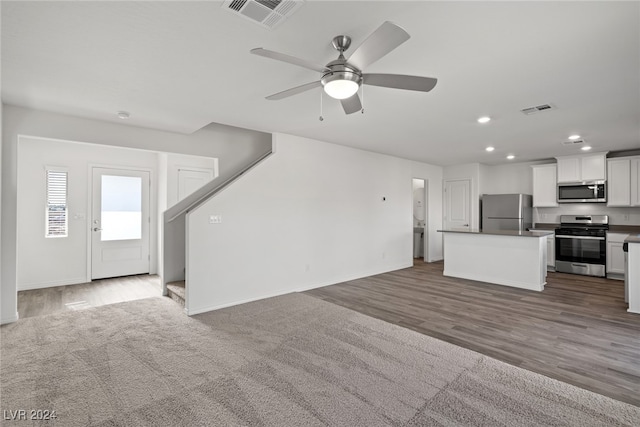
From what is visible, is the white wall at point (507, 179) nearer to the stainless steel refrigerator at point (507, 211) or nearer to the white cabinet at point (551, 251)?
the stainless steel refrigerator at point (507, 211)

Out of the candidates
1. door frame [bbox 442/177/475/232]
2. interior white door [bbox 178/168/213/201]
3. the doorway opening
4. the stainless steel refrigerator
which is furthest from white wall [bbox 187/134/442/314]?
the stainless steel refrigerator

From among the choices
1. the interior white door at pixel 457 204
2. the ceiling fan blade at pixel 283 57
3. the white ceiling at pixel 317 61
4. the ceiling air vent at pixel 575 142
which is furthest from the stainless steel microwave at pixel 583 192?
the ceiling fan blade at pixel 283 57

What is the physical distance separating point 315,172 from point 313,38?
10.7ft

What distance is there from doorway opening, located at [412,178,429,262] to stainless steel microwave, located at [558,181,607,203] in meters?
2.86

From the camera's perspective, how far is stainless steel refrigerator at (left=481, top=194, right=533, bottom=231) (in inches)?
275

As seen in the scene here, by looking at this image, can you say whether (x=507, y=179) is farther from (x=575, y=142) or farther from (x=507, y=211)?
(x=575, y=142)

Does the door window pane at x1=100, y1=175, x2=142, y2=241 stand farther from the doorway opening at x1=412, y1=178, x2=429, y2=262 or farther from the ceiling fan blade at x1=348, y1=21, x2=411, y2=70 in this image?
the doorway opening at x1=412, y1=178, x2=429, y2=262

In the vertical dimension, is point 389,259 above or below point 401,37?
below

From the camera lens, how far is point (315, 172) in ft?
17.6

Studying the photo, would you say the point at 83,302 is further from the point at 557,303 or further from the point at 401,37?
the point at 557,303

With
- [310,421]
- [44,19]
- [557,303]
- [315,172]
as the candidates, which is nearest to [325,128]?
[315,172]

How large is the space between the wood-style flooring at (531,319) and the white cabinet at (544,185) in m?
1.79

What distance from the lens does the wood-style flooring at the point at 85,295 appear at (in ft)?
14.0

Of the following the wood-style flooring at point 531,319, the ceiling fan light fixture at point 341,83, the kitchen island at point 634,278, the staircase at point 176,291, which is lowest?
the wood-style flooring at point 531,319
